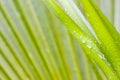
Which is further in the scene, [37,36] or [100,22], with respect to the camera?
[37,36]

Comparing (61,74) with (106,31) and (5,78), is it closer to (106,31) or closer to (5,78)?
(5,78)

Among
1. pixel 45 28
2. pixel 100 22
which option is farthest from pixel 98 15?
pixel 45 28

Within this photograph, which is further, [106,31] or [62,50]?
[62,50]

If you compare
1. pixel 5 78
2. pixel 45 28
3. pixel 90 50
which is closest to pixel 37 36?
pixel 45 28

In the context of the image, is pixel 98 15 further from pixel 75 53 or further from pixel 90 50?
pixel 75 53

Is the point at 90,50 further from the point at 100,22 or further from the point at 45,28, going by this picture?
the point at 45,28

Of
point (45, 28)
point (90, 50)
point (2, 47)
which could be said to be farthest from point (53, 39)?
point (90, 50)

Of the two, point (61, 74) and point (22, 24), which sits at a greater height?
point (22, 24)

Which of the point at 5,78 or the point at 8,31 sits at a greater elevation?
the point at 8,31
